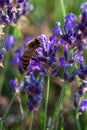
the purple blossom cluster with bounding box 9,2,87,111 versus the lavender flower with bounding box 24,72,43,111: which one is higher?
the purple blossom cluster with bounding box 9,2,87,111

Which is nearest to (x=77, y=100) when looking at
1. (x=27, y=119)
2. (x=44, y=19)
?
(x=27, y=119)

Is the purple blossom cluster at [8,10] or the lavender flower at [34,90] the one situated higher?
the purple blossom cluster at [8,10]

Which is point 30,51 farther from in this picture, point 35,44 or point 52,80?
point 52,80

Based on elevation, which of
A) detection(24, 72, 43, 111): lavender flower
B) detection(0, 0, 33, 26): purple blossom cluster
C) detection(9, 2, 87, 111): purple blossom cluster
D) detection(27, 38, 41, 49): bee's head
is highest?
detection(0, 0, 33, 26): purple blossom cluster

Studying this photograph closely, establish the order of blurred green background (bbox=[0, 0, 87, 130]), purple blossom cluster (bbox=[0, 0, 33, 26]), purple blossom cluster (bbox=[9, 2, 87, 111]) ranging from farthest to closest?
blurred green background (bbox=[0, 0, 87, 130]) < purple blossom cluster (bbox=[0, 0, 33, 26]) < purple blossom cluster (bbox=[9, 2, 87, 111])

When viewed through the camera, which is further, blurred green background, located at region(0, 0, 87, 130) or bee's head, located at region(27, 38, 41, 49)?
blurred green background, located at region(0, 0, 87, 130)

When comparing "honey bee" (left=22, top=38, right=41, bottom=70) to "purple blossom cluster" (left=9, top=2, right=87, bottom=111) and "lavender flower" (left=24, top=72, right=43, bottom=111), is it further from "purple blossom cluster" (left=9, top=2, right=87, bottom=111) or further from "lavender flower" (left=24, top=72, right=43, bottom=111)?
"lavender flower" (left=24, top=72, right=43, bottom=111)

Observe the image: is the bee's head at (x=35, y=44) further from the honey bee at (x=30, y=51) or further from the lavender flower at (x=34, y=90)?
the lavender flower at (x=34, y=90)

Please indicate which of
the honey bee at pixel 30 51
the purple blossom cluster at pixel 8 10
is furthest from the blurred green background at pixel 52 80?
the purple blossom cluster at pixel 8 10

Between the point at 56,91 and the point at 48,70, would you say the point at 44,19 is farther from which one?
the point at 48,70

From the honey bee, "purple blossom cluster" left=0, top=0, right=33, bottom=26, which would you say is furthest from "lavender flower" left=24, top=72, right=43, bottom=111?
"purple blossom cluster" left=0, top=0, right=33, bottom=26

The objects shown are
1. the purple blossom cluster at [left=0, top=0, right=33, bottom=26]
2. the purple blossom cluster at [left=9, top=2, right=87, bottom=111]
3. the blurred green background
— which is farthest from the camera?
the blurred green background
